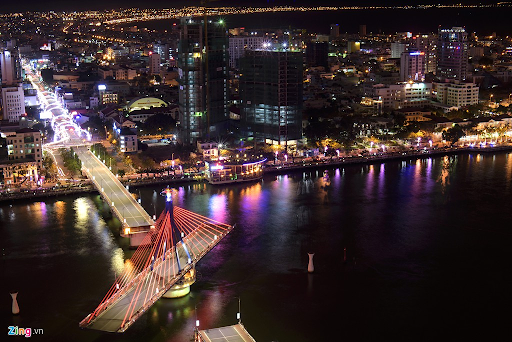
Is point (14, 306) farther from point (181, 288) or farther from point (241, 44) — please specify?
point (241, 44)

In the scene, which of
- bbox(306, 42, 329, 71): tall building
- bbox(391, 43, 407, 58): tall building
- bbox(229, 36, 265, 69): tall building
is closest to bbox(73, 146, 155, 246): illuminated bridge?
bbox(229, 36, 265, 69): tall building

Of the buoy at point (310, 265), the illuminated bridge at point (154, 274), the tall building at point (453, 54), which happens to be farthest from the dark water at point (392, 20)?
the buoy at point (310, 265)

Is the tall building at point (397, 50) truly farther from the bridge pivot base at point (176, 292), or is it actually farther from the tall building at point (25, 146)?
the bridge pivot base at point (176, 292)

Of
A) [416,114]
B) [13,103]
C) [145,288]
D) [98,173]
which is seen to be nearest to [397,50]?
[416,114]

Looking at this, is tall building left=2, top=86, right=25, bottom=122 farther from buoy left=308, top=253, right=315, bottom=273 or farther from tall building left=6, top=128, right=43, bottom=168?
buoy left=308, top=253, right=315, bottom=273

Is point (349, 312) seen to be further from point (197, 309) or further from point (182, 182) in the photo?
point (182, 182)

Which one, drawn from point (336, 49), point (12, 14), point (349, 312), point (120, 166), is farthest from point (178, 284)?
point (12, 14)
